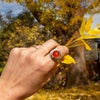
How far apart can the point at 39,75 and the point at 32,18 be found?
4117 millimetres

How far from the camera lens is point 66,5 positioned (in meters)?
3.83

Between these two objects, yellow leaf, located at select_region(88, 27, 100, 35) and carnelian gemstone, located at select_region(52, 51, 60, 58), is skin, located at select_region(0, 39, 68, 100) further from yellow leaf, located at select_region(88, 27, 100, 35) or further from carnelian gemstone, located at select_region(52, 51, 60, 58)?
yellow leaf, located at select_region(88, 27, 100, 35)

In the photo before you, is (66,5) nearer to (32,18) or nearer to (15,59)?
(32,18)

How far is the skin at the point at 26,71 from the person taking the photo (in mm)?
533

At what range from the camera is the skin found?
533 millimetres

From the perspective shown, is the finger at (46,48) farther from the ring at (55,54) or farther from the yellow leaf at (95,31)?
the yellow leaf at (95,31)

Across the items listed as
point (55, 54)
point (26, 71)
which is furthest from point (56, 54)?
point (26, 71)

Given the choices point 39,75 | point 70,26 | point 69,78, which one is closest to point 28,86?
point 39,75

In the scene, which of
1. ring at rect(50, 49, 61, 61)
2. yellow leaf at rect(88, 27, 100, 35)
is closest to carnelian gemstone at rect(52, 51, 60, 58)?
ring at rect(50, 49, 61, 61)

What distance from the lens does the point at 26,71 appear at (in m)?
0.55

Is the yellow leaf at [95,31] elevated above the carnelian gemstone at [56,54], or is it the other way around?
the yellow leaf at [95,31]

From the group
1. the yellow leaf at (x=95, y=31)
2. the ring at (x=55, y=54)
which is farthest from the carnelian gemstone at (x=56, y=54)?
the yellow leaf at (x=95, y=31)

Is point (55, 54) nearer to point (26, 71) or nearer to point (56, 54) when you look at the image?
point (56, 54)

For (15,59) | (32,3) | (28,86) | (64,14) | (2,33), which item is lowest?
(28,86)
